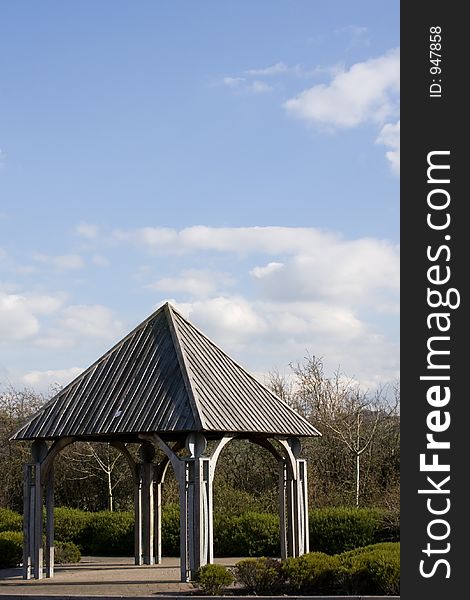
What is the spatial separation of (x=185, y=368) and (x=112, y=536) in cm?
871

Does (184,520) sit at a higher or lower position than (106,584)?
higher

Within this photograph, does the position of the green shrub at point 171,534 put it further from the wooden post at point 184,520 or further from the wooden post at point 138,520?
the wooden post at point 184,520

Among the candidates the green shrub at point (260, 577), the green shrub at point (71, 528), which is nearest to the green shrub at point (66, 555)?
the green shrub at point (71, 528)

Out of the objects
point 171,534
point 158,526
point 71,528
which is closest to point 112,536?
point 71,528

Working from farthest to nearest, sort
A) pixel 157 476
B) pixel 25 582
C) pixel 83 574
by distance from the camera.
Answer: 1. pixel 157 476
2. pixel 83 574
3. pixel 25 582

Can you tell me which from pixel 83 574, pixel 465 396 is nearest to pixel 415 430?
pixel 465 396

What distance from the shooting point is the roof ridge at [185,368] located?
17266 mm

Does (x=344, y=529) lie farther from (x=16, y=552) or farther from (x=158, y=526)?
(x=16, y=552)

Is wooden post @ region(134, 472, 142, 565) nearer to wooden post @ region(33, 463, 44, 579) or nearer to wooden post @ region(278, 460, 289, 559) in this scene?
wooden post @ region(33, 463, 44, 579)

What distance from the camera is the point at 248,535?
77.9 feet

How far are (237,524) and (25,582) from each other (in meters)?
7.03

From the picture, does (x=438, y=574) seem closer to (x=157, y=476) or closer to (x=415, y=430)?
(x=415, y=430)

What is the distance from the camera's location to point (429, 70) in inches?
459

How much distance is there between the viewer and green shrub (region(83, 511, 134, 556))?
25.3 meters
